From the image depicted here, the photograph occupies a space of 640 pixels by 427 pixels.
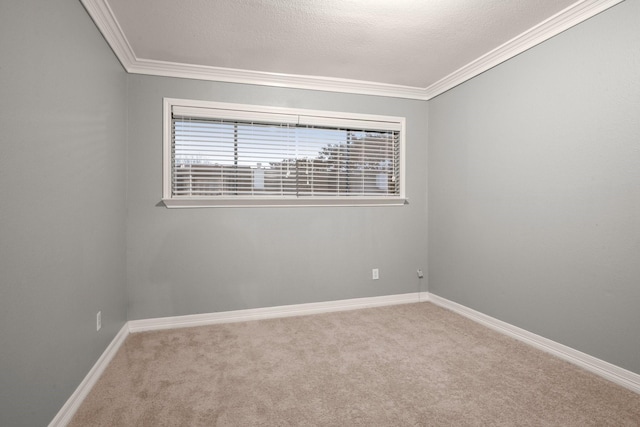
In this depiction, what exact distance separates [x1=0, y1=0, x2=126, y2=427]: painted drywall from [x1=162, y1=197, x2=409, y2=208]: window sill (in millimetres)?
703

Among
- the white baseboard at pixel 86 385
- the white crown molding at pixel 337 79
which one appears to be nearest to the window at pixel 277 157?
the white crown molding at pixel 337 79

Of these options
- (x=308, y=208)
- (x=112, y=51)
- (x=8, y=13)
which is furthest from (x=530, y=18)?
(x=112, y=51)

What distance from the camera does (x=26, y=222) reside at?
1.33 meters

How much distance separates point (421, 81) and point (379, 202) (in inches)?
54.3

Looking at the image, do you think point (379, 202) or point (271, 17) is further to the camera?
point (379, 202)

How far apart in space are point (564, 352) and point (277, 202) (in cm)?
264

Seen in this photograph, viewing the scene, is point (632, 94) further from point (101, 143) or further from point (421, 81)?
point (101, 143)

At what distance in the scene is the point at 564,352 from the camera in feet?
7.39

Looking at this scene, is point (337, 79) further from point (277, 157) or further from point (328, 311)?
point (328, 311)

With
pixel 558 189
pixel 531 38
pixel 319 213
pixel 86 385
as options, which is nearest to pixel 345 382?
pixel 86 385

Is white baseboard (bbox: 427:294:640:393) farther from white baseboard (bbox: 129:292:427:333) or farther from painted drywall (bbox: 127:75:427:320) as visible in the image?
painted drywall (bbox: 127:75:427:320)

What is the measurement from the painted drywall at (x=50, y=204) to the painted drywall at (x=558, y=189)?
313 cm

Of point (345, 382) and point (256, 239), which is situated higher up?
point (256, 239)

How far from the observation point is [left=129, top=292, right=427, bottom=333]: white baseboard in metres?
2.89
